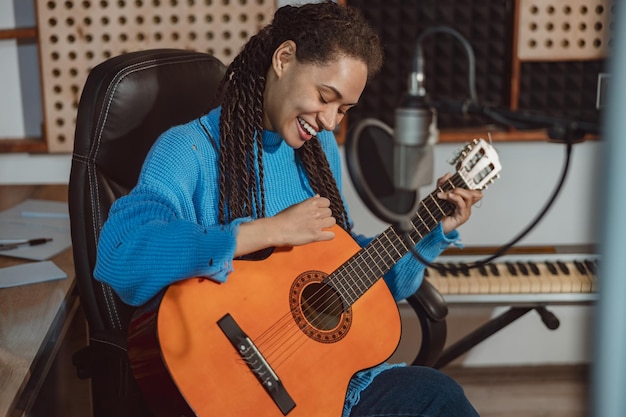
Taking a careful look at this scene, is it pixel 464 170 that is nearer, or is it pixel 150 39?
pixel 464 170

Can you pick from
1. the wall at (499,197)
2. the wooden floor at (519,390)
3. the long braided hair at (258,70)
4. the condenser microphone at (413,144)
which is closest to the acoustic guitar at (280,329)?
the long braided hair at (258,70)

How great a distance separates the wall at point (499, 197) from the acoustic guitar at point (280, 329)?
102 centimetres

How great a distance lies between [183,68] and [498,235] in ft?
4.96

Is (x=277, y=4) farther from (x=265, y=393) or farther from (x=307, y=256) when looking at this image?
(x=265, y=393)

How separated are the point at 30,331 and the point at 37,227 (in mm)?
702

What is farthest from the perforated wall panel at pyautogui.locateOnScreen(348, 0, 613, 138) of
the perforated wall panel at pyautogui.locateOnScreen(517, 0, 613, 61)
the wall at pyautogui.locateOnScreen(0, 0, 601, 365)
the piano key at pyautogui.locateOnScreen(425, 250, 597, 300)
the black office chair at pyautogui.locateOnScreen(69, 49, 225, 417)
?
the black office chair at pyautogui.locateOnScreen(69, 49, 225, 417)

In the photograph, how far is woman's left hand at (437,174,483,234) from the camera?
1622 mm

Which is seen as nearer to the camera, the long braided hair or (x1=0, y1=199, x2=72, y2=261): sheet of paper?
the long braided hair

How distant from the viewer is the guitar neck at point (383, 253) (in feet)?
5.18

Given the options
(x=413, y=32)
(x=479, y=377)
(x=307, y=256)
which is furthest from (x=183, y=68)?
(x=479, y=377)

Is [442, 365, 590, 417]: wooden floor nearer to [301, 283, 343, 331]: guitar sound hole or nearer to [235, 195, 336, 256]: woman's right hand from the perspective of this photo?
[301, 283, 343, 331]: guitar sound hole

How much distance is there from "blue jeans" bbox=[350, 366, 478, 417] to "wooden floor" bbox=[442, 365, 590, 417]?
1223mm

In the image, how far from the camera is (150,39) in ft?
8.39

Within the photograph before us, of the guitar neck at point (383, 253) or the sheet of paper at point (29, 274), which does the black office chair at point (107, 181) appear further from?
the guitar neck at point (383, 253)
